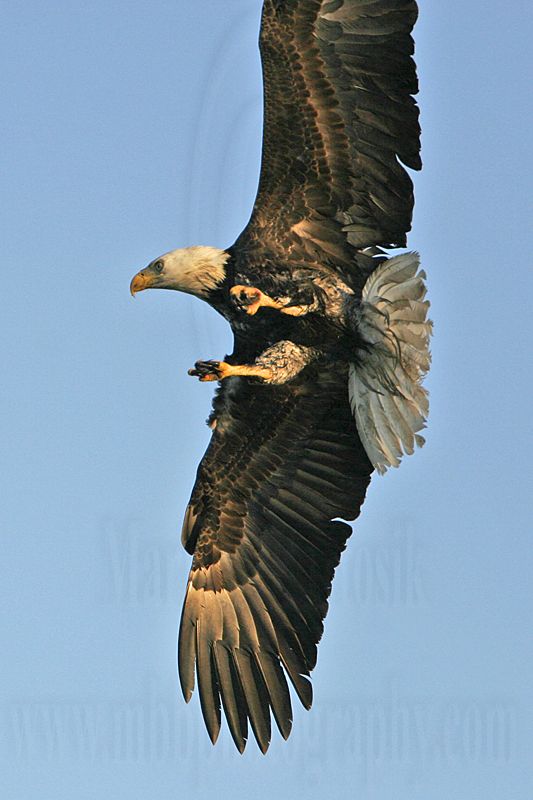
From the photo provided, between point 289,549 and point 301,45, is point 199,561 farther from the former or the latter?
point 301,45

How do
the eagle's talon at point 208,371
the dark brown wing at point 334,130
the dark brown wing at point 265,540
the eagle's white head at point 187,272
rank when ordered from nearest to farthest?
the dark brown wing at point 334,130 → the eagle's talon at point 208,371 → the eagle's white head at point 187,272 → the dark brown wing at point 265,540

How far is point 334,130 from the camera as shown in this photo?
33.2 feet

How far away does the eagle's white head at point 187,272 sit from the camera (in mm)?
10664

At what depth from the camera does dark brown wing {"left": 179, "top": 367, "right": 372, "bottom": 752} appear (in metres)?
10.9

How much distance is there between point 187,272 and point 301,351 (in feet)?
2.62

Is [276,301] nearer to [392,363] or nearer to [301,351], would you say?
[301,351]

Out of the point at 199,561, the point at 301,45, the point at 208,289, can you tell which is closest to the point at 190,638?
the point at 199,561

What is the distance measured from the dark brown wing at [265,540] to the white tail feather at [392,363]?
226 mm

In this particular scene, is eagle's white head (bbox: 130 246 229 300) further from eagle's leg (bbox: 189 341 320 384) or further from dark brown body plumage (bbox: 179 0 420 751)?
eagle's leg (bbox: 189 341 320 384)

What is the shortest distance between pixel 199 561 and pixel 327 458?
1.04 m

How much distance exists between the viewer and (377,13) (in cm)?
980

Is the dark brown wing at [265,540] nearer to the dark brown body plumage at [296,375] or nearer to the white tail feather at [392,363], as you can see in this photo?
the dark brown body plumage at [296,375]

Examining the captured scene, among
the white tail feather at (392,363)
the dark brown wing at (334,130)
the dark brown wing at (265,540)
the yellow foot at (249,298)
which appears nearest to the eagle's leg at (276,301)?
the yellow foot at (249,298)

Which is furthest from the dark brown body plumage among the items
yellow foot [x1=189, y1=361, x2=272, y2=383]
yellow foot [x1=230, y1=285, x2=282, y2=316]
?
yellow foot [x1=189, y1=361, x2=272, y2=383]
